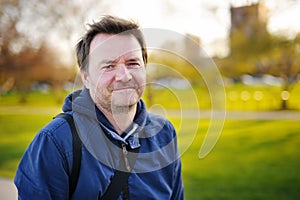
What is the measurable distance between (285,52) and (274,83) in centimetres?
39

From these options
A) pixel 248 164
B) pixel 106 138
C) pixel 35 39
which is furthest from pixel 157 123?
pixel 35 39

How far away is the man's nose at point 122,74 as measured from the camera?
137 centimetres

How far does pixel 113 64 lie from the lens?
139cm

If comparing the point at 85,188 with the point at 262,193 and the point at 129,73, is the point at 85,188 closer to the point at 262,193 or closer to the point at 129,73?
the point at 129,73

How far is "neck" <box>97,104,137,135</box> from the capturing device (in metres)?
1.43

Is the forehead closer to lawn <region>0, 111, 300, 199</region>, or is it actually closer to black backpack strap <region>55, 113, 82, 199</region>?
black backpack strap <region>55, 113, 82, 199</region>

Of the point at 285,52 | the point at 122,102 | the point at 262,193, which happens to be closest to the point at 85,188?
the point at 122,102

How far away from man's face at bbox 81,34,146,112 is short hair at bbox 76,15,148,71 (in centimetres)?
2

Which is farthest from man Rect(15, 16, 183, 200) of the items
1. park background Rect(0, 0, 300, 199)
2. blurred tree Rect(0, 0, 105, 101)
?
blurred tree Rect(0, 0, 105, 101)

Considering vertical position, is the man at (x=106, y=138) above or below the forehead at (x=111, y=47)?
below

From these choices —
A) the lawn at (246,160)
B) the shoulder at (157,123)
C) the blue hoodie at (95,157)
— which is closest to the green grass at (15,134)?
the lawn at (246,160)

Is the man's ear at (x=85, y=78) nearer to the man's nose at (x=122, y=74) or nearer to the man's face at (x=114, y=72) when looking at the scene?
the man's face at (x=114, y=72)

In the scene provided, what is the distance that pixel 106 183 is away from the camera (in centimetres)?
131

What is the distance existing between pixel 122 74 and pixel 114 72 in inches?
1.4
